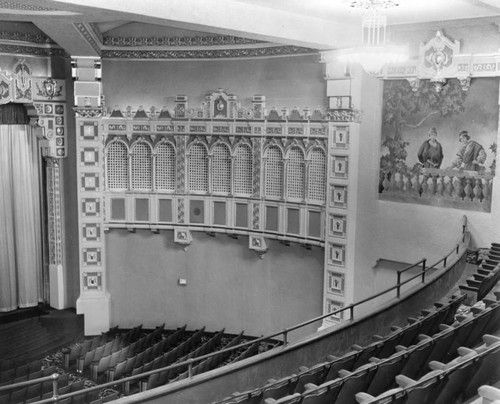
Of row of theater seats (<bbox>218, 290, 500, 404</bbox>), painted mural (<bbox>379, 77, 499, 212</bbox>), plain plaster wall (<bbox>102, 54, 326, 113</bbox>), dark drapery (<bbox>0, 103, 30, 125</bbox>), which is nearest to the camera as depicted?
row of theater seats (<bbox>218, 290, 500, 404</bbox>)

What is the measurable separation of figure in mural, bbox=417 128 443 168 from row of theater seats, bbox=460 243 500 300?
1.48m

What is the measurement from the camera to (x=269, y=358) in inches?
240

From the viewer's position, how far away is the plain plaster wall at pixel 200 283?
37.0 feet

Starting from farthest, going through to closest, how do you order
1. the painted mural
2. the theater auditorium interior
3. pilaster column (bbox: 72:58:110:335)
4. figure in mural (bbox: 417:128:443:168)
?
1. pilaster column (bbox: 72:58:110:335)
2. figure in mural (bbox: 417:128:443:168)
3. the painted mural
4. the theater auditorium interior

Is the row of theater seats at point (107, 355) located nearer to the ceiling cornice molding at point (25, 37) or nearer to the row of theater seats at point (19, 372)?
the row of theater seats at point (19, 372)

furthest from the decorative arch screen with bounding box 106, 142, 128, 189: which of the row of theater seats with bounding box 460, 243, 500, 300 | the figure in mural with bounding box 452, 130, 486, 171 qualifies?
the row of theater seats with bounding box 460, 243, 500, 300

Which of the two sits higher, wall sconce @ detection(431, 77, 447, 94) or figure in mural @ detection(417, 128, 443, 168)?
wall sconce @ detection(431, 77, 447, 94)

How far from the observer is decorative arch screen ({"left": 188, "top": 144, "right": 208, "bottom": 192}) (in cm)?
1158

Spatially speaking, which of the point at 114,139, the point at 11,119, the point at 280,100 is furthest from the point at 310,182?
the point at 11,119

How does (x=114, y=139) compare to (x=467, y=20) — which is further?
(x=114, y=139)

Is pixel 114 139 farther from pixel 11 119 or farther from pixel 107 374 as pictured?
pixel 107 374

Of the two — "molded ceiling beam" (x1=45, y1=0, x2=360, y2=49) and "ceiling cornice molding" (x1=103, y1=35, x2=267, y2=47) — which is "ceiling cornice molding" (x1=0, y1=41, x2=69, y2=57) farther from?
"molded ceiling beam" (x1=45, y1=0, x2=360, y2=49)

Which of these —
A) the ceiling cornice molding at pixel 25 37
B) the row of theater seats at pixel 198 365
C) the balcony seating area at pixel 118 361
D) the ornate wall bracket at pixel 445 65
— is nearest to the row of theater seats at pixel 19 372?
the balcony seating area at pixel 118 361

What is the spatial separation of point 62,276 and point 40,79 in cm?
353
